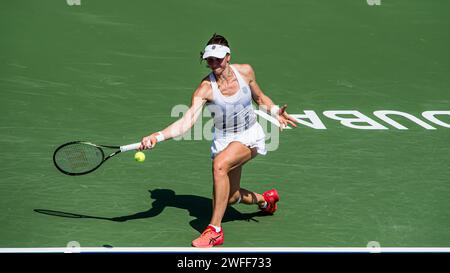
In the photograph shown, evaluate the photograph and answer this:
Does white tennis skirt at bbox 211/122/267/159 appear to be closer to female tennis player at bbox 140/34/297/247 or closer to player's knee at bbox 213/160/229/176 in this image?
female tennis player at bbox 140/34/297/247

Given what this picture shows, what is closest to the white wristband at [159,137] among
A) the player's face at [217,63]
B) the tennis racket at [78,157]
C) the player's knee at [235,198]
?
the tennis racket at [78,157]

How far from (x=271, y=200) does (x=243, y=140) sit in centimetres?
97

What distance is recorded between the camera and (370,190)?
480 inches

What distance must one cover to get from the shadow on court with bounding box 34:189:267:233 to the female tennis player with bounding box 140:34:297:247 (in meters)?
0.30

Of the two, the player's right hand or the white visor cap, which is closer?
the player's right hand

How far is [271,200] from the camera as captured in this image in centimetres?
1149

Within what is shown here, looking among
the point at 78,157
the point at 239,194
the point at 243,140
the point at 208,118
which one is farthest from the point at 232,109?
the point at 208,118

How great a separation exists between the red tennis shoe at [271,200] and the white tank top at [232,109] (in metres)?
0.96

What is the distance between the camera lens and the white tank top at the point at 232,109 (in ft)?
35.6

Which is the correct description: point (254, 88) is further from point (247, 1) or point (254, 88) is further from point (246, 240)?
point (247, 1)

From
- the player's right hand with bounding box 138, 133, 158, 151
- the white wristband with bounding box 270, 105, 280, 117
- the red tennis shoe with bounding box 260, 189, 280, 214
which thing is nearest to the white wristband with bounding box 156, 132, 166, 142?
the player's right hand with bounding box 138, 133, 158, 151

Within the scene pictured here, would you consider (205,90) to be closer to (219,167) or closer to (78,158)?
(219,167)

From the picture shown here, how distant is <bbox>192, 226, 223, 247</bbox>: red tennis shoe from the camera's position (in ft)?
34.4

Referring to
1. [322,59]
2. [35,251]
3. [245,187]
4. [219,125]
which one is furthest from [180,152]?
[322,59]
